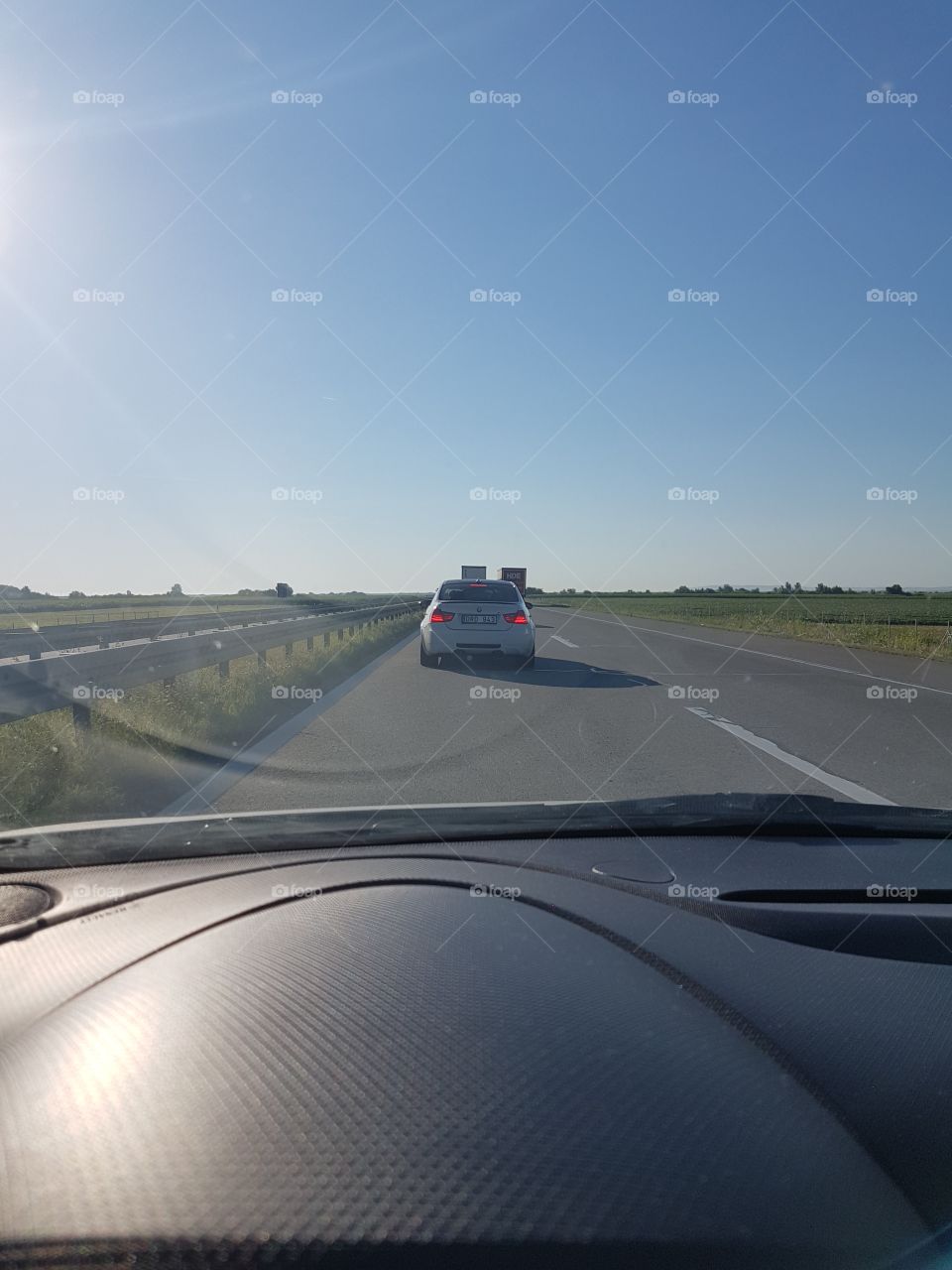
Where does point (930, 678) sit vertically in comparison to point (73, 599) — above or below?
below

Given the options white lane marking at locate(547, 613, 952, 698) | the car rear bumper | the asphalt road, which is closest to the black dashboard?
the asphalt road

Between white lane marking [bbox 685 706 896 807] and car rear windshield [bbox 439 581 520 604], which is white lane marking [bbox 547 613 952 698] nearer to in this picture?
white lane marking [bbox 685 706 896 807]

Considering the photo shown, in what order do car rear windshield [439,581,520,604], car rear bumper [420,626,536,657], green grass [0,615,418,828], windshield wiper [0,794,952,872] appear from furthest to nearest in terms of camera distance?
car rear windshield [439,581,520,604] < car rear bumper [420,626,536,657] < green grass [0,615,418,828] < windshield wiper [0,794,952,872]

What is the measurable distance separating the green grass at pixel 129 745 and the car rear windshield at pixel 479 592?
5630 mm

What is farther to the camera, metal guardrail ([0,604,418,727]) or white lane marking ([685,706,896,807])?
white lane marking ([685,706,896,807])

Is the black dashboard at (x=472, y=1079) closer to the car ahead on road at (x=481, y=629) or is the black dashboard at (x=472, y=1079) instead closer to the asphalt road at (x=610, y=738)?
the asphalt road at (x=610, y=738)

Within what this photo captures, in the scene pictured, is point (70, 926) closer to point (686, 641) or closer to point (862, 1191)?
point (862, 1191)

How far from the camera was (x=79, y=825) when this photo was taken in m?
4.05

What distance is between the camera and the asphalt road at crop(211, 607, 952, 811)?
780 centimetres

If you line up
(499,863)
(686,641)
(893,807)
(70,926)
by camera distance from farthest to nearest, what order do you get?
(686,641)
(893,807)
(499,863)
(70,926)

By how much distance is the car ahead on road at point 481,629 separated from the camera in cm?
1909

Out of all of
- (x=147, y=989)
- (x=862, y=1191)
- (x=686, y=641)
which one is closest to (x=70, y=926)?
(x=147, y=989)

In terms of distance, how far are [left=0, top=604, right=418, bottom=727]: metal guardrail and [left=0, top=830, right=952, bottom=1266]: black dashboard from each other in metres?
4.25

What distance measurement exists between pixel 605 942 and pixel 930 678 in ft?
60.2
